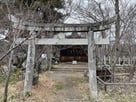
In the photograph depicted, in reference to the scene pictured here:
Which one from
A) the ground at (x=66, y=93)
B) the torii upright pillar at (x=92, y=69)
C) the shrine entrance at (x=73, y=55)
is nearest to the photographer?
the ground at (x=66, y=93)

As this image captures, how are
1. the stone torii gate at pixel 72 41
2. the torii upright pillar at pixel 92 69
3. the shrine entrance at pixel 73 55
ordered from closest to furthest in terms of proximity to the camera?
the torii upright pillar at pixel 92 69 → the stone torii gate at pixel 72 41 → the shrine entrance at pixel 73 55

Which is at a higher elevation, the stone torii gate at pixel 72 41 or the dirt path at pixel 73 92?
the stone torii gate at pixel 72 41

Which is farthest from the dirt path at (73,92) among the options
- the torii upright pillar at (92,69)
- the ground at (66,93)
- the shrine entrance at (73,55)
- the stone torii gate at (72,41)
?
the shrine entrance at (73,55)

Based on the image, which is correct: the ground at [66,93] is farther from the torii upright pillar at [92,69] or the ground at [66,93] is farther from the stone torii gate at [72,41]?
the stone torii gate at [72,41]

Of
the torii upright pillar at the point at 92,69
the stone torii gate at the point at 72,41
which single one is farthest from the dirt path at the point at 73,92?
the stone torii gate at the point at 72,41

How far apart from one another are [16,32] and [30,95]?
120 inches

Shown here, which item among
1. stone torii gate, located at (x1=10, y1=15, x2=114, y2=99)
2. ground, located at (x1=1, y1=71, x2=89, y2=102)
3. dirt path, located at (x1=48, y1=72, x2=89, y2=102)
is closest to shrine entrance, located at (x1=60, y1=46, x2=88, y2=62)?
dirt path, located at (x1=48, y1=72, x2=89, y2=102)

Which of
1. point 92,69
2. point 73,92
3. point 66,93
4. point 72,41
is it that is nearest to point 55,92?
point 66,93

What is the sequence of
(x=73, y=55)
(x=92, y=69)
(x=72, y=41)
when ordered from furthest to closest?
(x=73, y=55)
(x=72, y=41)
(x=92, y=69)

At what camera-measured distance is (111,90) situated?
35.2 feet

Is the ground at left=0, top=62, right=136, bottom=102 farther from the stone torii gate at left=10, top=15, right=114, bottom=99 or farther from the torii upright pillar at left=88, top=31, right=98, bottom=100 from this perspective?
the stone torii gate at left=10, top=15, right=114, bottom=99

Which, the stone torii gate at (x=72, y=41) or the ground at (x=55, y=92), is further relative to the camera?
the stone torii gate at (x=72, y=41)

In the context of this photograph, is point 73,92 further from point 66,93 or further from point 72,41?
point 72,41

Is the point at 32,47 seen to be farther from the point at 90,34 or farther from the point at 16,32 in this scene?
the point at 90,34
